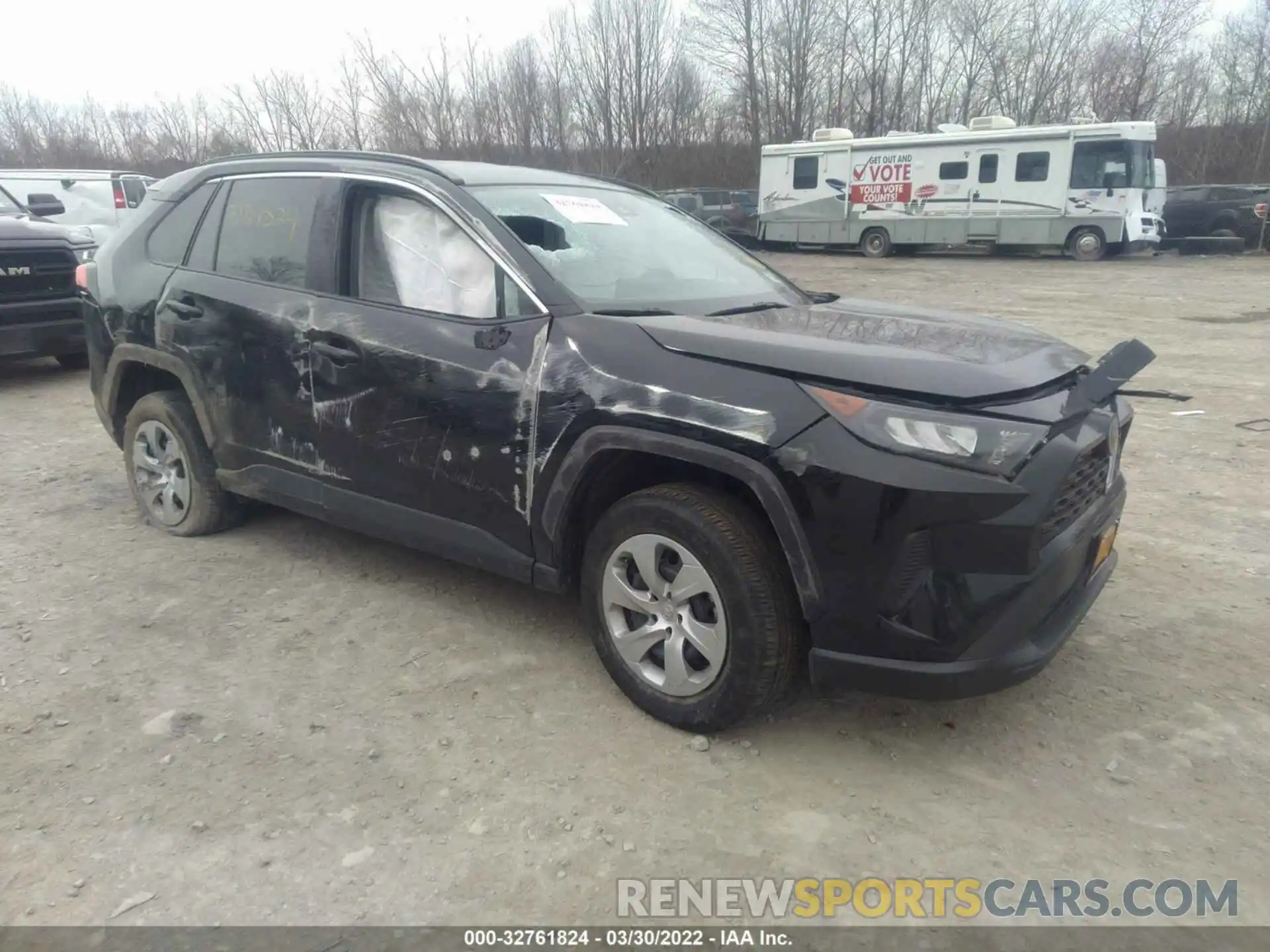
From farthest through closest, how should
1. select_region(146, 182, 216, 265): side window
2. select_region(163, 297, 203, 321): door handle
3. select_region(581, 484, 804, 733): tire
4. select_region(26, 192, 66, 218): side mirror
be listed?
1. select_region(26, 192, 66, 218): side mirror
2. select_region(146, 182, 216, 265): side window
3. select_region(163, 297, 203, 321): door handle
4. select_region(581, 484, 804, 733): tire

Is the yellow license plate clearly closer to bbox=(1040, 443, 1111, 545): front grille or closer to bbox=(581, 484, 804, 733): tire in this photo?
bbox=(1040, 443, 1111, 545): front grille

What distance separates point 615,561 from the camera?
3000 millimetres

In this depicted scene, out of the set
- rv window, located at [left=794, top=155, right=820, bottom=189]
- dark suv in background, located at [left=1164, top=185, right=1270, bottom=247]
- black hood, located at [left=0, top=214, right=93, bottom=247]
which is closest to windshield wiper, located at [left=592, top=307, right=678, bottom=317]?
black hood, located at [left=0, top=214, right=93, bottom=247]

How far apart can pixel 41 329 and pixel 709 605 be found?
738cm

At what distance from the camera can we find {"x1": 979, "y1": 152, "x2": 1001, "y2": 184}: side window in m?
21.5

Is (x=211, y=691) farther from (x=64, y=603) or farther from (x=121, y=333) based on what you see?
(x=121, y=333)

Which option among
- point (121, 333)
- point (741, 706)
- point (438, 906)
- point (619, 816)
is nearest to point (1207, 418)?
point (741, 706)

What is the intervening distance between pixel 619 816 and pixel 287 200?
291cm

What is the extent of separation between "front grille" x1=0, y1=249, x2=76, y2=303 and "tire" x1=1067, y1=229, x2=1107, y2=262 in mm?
20328

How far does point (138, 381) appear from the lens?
4.62 meters

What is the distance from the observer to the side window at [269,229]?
3.85 metres

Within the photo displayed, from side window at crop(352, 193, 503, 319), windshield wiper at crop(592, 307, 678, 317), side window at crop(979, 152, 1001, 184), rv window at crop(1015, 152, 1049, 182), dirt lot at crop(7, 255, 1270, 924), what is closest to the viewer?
dirt lot at crop(7, 255, 1270, 924)

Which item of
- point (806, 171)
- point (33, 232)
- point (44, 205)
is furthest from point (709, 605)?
point (806, 171)
